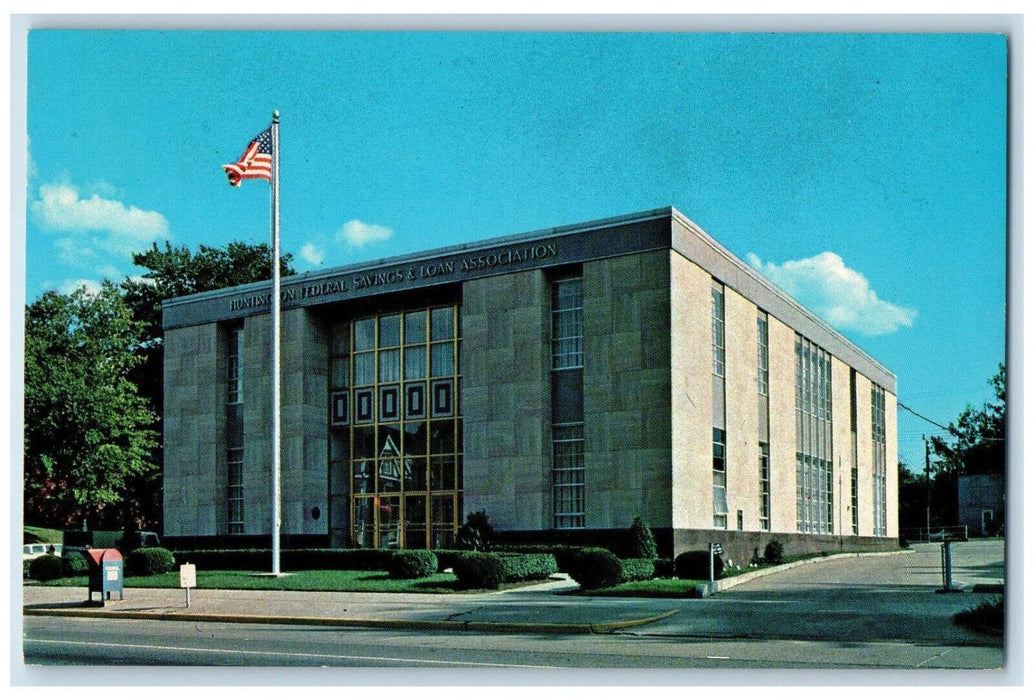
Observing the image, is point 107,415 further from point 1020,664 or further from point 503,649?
point 1020,664

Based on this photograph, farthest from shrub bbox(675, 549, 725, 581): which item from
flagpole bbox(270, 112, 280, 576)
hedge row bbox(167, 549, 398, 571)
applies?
flagpole bbox(270, 112, 280, 576)

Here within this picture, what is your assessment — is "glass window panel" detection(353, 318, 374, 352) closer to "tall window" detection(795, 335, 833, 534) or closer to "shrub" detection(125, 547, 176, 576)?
"shrub" detection(125, 547, 176, 576)

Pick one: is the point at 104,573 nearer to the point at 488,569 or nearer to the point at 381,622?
the point at 381,622

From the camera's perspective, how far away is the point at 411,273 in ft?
126

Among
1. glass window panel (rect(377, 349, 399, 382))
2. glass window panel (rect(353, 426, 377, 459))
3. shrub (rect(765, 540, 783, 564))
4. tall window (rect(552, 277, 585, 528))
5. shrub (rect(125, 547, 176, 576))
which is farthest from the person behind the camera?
glass window panel (rect(353, 426, 377, 459))

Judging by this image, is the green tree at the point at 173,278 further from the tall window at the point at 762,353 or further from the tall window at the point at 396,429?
the tall window at the point at 762,353

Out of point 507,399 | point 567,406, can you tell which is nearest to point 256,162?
point 507,399

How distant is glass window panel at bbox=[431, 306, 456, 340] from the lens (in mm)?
38719

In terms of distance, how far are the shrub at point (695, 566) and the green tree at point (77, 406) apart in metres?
17.3

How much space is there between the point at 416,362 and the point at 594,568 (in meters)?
14.3

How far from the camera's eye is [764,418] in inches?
1585

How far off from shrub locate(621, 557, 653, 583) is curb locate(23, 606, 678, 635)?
5664mm

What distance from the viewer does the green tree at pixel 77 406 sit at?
3356 cm
